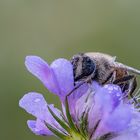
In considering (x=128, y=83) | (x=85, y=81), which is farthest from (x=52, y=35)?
(x=85, y=81)

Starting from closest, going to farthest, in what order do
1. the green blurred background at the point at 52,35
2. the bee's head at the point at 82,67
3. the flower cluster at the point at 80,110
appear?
the flower cluster at the point at 80,110
the bee's head at the point at 82,67
the green blurred background at the point at 52,35

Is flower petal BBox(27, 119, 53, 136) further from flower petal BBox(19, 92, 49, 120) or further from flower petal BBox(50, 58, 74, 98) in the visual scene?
flower petal BBox(50, 58, 74, 98)

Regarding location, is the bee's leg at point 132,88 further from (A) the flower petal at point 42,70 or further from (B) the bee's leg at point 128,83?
(A) the flower petal at point 42,70

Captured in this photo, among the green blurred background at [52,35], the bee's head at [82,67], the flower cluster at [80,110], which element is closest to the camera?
the flower cluster at [80,110]

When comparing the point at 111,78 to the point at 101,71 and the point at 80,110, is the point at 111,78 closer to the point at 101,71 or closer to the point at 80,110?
the point at 101,71

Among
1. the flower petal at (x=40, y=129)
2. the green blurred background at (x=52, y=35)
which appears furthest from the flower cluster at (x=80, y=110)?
the green blurred background at (x=52, y=35)

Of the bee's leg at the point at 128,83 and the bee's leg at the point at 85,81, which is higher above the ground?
the bee's leg at the point at 85,81

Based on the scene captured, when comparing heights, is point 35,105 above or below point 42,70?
below
